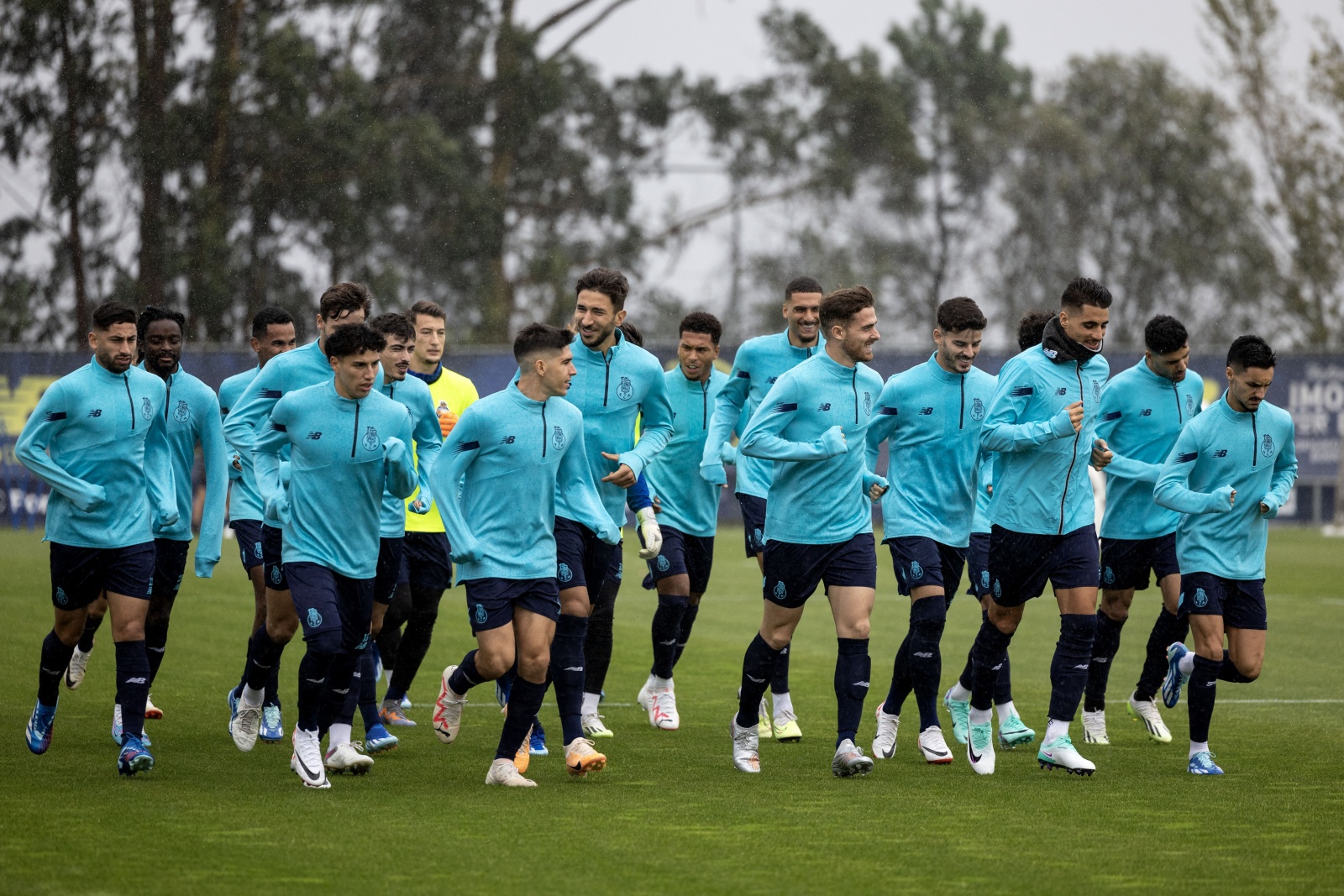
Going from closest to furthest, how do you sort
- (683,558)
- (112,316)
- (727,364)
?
(112,316) → (683,558) → (727,364)

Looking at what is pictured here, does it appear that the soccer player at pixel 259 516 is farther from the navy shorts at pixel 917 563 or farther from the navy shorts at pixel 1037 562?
the navy shorts at pixel 1037 562

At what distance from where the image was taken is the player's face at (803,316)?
34.1 ft

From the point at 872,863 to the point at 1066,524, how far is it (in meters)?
2.69

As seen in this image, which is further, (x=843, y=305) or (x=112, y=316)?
(x=112, y=316)

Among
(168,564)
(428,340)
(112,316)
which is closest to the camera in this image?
(112,316)

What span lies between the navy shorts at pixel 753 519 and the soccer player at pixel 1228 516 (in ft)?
8.76

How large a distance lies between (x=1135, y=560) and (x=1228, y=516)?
1.29 meters

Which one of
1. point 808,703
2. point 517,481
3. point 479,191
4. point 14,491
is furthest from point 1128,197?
point 517,481

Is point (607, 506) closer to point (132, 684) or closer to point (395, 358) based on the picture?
point (395, 358)

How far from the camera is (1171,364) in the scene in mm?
9688

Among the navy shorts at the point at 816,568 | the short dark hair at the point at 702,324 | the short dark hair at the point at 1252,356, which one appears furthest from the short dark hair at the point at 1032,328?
the navy shorts at the point at 816,568

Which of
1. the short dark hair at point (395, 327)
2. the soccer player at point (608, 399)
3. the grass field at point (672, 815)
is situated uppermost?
the short dark hair at point (395, 327)

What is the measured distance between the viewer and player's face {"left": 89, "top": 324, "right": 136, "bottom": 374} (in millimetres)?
8492


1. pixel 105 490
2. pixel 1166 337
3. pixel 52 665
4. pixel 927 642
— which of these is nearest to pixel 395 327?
pixel 105 490
